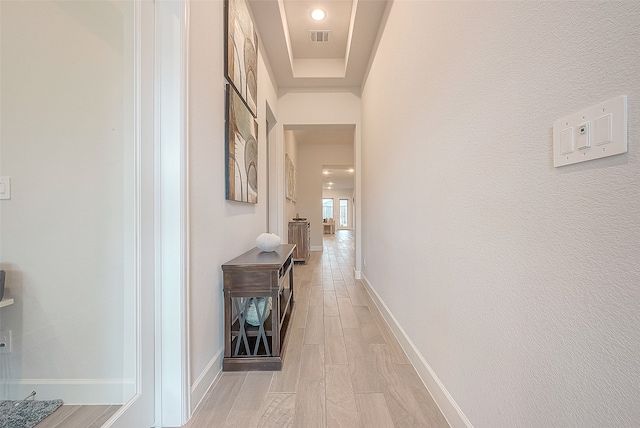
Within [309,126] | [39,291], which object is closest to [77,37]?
[39,291]

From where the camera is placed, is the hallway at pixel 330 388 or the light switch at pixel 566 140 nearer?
the light switch at pixel 566 140

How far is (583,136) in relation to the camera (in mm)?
625

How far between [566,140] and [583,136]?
1.7 inches

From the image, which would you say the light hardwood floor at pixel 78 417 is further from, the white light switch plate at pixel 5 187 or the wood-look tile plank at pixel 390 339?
the wood-look tile plank at pixel 390 339

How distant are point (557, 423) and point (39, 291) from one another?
1.55 meters

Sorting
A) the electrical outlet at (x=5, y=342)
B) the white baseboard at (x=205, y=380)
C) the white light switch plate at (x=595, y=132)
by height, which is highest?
the white light switch plate at (x=595, y=132)

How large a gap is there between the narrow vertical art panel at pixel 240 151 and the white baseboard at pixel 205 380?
39.9 inches

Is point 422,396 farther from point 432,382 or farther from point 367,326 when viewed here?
point 367,326

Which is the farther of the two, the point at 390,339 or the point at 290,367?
the point at 390,339

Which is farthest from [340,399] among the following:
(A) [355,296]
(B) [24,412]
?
(A) [355,296]

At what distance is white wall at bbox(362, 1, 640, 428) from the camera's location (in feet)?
1.86

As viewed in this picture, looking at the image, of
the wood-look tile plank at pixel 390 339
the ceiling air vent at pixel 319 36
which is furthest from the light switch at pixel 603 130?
the ceiling air vent at pixel 319 36

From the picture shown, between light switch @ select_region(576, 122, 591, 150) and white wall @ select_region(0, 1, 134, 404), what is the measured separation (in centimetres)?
146

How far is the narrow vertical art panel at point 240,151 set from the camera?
1905 mm
